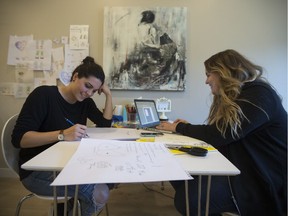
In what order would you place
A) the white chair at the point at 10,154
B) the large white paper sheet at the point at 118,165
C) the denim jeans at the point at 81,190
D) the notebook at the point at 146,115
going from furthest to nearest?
the notebook at the point at 146,115
the white chair at the point at 10,154
the denim jeans at the point at 81,190
the large white paper sheet at the point at 118,165

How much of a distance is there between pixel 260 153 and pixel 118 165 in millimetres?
682

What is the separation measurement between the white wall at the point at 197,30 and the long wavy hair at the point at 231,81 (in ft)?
3.49

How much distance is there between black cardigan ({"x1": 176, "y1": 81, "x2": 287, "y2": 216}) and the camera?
0.96 metres

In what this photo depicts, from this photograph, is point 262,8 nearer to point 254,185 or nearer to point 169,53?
point 169,53

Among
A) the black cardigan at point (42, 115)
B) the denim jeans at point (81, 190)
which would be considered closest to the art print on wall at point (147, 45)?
the black cardigan at point (42, 115)

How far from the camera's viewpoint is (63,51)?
2322mm

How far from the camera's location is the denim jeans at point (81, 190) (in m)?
1.07

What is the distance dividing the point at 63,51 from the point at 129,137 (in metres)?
1.50

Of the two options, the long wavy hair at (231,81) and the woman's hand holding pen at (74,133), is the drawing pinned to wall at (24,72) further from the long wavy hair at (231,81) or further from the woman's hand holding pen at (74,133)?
the long wavy hair at (231,81)

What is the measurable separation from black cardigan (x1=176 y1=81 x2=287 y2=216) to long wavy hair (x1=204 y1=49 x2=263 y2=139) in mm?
32

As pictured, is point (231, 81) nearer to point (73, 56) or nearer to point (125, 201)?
point (125, 201)

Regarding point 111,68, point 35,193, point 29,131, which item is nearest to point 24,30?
point 111,68

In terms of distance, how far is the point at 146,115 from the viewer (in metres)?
1.66

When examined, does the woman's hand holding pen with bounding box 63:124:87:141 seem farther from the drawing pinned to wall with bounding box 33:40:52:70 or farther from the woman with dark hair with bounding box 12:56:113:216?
the drawing pinned to wall with bounding box 33:40:52:70
